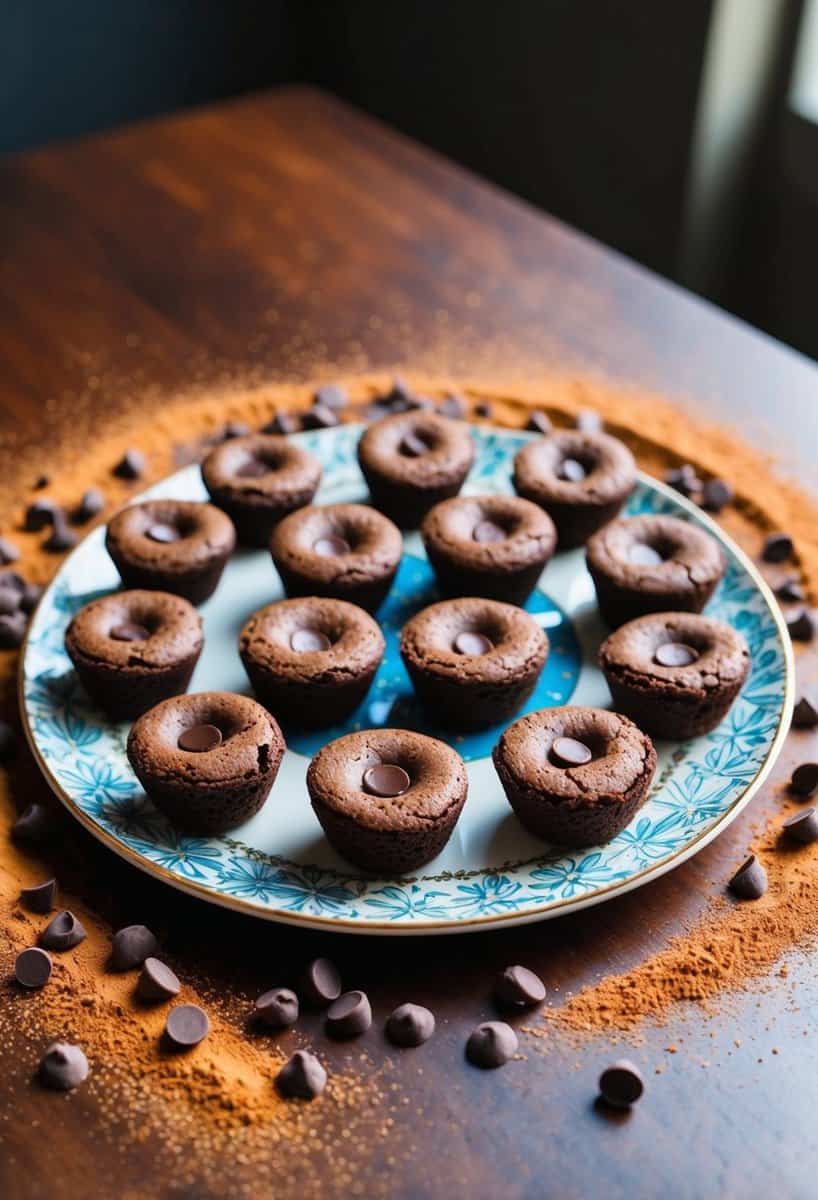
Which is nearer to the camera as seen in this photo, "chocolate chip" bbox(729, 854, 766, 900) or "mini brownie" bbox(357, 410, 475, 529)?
"chocolate chip" bbox(729, 854, 766, 900)

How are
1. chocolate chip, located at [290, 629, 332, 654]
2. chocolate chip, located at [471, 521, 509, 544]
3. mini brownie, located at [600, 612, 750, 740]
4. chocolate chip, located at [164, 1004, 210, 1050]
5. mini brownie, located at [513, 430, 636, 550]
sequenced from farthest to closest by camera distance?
mini brownie, located at [513, 430, 636, 550] < chocolate chip, located at [471, 521, 509, 544] < chocolate chip, located at [290, 629, 332, 654] < mini brownie, located at [600, 612, 750, 740] < chocolate chip, located at [164, 1004, 210, 1050]

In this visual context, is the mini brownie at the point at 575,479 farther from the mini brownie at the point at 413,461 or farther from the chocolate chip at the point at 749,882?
the chocolate chip at the point at 749,882

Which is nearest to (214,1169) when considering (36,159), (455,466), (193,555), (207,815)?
(207,815)

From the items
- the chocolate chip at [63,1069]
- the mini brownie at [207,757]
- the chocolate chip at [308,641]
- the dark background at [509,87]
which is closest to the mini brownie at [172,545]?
the chocolate chip at [308,641]

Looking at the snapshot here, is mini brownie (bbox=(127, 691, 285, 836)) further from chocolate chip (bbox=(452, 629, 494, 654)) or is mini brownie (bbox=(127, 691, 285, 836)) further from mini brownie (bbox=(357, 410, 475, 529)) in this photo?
mini brownie (bbox=(357, 410, 475, 529))

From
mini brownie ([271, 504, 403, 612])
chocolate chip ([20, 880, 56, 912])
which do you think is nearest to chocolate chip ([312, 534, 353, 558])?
mini brownie ([271, 504, 403, 612])

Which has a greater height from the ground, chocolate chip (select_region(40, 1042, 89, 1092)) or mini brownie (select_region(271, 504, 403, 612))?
mini brownie (select_region(271, 504, 403, 612))
